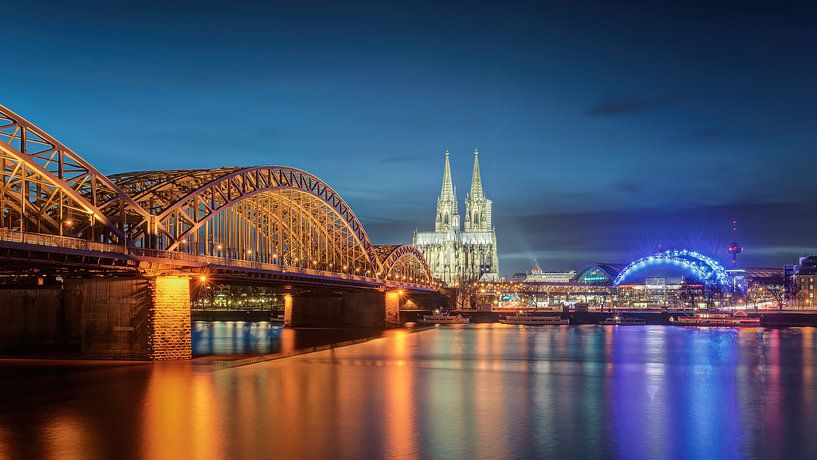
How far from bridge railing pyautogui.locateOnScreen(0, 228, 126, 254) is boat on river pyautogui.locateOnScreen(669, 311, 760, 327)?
122m

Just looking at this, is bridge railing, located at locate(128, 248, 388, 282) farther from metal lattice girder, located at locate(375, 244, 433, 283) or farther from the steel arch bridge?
metal lattice girder, located at locate(375, 244, 433, 283)

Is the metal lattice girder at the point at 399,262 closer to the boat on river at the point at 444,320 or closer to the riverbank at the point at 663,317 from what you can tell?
the boat on river at the point at 444,320

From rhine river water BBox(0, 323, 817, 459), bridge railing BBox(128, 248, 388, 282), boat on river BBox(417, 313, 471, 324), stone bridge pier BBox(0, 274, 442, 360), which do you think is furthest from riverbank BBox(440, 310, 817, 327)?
stone bridge pier BBox(0, 274, 442, 360)

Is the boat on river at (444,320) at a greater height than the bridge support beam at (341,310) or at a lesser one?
lesser

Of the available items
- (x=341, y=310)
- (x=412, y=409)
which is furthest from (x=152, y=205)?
(x=341, y=310)

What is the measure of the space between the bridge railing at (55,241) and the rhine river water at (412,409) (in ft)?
26.2

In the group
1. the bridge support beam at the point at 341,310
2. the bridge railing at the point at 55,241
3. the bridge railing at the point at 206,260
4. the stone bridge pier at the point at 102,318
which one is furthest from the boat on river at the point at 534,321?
the bridge railing at the point at 55,241

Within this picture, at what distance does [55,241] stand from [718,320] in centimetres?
13013

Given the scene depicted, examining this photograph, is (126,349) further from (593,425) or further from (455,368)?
(593,425)

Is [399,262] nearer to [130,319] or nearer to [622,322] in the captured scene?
[622,322]

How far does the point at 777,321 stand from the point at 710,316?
17.1 m

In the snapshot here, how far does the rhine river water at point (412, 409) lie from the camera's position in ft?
111

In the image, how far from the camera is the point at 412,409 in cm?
4406

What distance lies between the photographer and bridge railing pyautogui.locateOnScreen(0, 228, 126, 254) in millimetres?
51438
